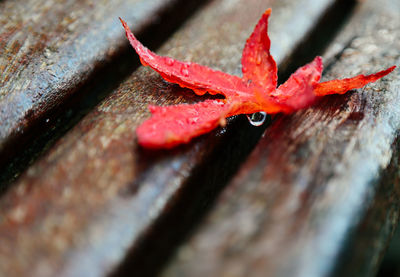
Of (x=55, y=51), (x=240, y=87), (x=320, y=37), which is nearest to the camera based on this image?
(x=240, y=87)

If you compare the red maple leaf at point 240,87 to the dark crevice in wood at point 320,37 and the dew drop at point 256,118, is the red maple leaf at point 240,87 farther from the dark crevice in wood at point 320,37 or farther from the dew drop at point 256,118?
the dark crevice in wood at point 320,37

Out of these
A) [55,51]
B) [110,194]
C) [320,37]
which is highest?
[55,51]

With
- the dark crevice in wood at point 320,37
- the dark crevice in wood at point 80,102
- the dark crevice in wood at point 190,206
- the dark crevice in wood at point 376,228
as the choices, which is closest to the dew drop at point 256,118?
the dark crevice in wood at point 190,206

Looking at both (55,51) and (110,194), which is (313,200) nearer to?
(110,194)

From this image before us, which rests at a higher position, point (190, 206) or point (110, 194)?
point (110, 194)

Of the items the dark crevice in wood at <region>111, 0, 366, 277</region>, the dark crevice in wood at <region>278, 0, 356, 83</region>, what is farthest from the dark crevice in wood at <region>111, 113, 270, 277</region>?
the dark crevice in wood at <region>278, 0, 356, 83</region>

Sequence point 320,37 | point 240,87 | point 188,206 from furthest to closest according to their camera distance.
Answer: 1. point 320,37
2. point 240,87
3. point 188,206

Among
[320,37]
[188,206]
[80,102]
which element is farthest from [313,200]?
[320,37]
